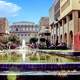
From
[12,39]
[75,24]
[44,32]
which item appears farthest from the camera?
[44,32]

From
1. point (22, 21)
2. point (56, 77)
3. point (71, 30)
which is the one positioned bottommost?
point (56, 77)

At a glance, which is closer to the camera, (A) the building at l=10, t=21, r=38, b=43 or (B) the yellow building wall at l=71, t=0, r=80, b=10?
(B) the yellow building wall at l=71, t=0, r=80, b=10

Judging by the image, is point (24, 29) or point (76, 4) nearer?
point (76, 4)

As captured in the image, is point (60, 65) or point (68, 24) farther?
point (68, 24)

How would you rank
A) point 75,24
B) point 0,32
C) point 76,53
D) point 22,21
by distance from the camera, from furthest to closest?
point 22,21
point 0,32
point 75,24
point 76,53

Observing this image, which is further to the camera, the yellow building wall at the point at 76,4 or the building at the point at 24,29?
the building at the point at 24,29

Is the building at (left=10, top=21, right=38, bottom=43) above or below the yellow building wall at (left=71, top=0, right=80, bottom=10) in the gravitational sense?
above

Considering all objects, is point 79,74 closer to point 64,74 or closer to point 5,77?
point 64,74

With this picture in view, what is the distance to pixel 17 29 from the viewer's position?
166 m

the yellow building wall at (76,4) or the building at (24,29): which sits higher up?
the building at (24,29)

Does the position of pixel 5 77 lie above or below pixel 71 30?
below

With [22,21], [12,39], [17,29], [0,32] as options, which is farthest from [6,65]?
[22,21]

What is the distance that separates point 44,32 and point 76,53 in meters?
101

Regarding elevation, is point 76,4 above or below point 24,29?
below
